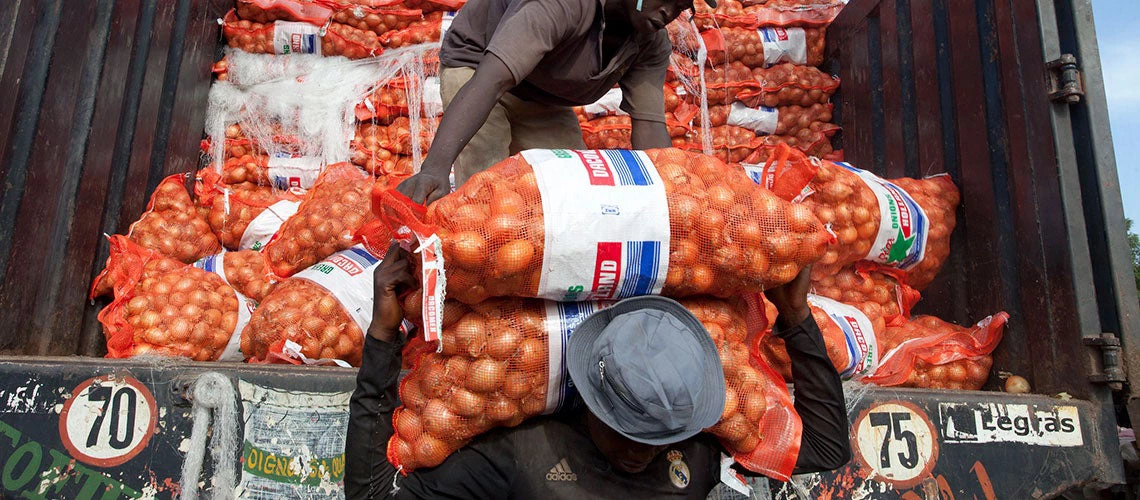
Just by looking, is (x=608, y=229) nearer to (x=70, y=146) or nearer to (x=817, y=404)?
(x=817, y=404)

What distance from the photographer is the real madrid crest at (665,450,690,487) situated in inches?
67.2

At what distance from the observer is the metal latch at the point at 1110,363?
227 centimetres

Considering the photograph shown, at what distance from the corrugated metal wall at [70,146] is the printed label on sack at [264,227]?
0.47 m

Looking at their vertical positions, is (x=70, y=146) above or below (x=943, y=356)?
above

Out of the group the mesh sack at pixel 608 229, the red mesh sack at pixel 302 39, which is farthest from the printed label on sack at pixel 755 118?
the mesh sack at pixel 608 229

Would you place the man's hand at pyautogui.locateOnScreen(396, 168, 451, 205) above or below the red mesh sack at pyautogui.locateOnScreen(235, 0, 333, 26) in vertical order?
below

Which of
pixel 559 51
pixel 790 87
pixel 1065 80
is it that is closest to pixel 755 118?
pixel 790 87

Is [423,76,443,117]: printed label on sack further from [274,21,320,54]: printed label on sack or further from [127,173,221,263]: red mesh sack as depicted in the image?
[127,173,221,263]: red mesh sack

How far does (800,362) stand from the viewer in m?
1.83

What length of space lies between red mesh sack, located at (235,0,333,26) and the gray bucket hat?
11.7 feet

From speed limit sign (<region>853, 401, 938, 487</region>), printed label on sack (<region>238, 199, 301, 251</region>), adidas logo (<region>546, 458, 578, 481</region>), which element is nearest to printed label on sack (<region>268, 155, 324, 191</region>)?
printed label on sack (<region>238, 199, 301, 251</region>)

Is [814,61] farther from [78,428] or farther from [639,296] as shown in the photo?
[78,428]

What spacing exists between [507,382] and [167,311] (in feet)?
5.73

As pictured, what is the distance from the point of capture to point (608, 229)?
4.96 ft
